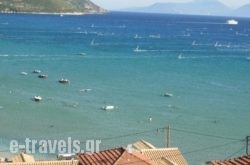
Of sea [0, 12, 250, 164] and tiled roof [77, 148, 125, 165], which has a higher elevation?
tiled roof [77, 148, 125, 165]

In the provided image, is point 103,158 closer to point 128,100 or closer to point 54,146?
point 54,146

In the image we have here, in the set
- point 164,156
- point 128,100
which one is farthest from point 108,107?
point 164,156

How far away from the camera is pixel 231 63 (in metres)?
87.4

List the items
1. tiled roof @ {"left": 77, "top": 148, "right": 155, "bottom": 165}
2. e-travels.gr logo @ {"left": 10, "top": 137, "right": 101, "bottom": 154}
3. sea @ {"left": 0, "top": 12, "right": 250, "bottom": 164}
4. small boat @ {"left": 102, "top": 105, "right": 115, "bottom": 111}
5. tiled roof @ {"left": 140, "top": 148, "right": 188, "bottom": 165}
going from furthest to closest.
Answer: small boat @ {"left": 102, "top": 105, "right": 115, "bottom": 111} < sea @ {"left": 0, "top": 12, "right": 250, "bottom": 164} < e-travels.gr logo @ {"left": 10, "top": 137, "right": 101, "bottom": 154} < tiled roof @ {"left": 140, "top": 148, "right": 188, "bottom": 165} < tiled roof @ {"left": 77, "top": 148, "right": 155, "bottom": 165}

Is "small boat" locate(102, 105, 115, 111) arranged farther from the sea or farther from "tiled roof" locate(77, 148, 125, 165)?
"tiled roof" locate(77, 148, 125, 165)

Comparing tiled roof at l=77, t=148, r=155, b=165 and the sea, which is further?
the sea

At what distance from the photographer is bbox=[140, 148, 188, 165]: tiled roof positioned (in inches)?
930

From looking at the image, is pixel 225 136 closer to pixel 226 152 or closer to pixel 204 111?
pixel 226 152

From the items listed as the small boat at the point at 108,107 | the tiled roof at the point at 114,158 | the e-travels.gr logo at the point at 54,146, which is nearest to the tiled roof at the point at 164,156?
the tiled roof at the point at 114,158

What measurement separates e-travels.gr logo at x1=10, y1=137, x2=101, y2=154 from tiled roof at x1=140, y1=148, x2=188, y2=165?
812 centimetres

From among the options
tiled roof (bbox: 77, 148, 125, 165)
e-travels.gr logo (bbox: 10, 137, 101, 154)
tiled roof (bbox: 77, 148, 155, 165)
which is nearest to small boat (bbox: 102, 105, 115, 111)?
e-travels.gr logo (bbox: 10, 137, 101, 154)

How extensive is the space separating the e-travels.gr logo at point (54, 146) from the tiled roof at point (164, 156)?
8.12 metres

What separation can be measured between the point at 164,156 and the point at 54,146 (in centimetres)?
1126

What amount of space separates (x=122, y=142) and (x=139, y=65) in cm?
4472
